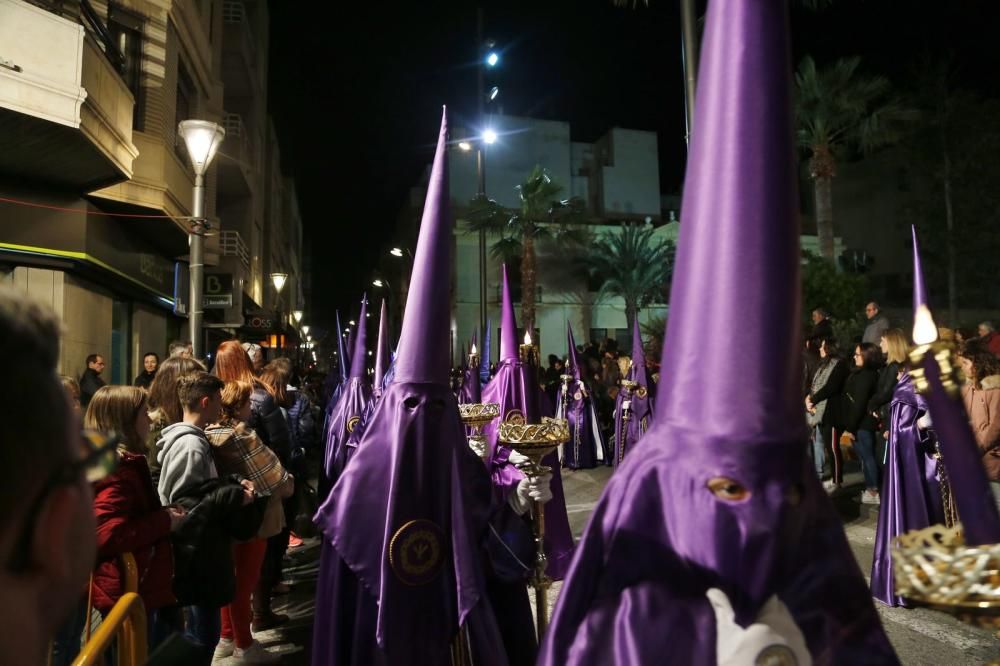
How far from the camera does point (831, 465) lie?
9.50m

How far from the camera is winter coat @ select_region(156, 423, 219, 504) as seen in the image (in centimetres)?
354

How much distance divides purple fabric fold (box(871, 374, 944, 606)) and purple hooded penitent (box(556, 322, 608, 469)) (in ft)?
25.5

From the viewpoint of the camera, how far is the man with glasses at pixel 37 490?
0.84 meters

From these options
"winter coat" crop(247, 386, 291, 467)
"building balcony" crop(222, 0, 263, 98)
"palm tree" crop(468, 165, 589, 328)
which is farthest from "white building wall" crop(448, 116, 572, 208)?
"winter coat" crop(247, 386, 291, 467)

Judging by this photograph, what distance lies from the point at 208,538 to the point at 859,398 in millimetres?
7552

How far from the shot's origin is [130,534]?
297cm

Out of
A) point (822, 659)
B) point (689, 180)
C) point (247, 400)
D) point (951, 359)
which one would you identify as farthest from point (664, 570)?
point (247, 400)

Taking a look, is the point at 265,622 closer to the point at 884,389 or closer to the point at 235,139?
the point at 884,389

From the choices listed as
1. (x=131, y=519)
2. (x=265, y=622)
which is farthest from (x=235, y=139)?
(x=131, y=519)

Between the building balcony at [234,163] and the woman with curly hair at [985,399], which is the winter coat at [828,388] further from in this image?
the building balcony at [234,163]

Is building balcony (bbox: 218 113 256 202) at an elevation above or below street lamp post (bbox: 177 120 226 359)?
above

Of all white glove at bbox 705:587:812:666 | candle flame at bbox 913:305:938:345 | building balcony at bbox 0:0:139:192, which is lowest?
white glove at bbox 705:587:812:666

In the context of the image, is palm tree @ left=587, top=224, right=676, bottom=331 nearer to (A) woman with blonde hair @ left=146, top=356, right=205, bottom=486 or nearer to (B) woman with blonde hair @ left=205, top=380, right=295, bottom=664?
(B) woman with blonde hair @ left=205, top=380, right=295, bottom=664

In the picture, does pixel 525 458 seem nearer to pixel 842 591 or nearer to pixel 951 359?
pixel 842 591
